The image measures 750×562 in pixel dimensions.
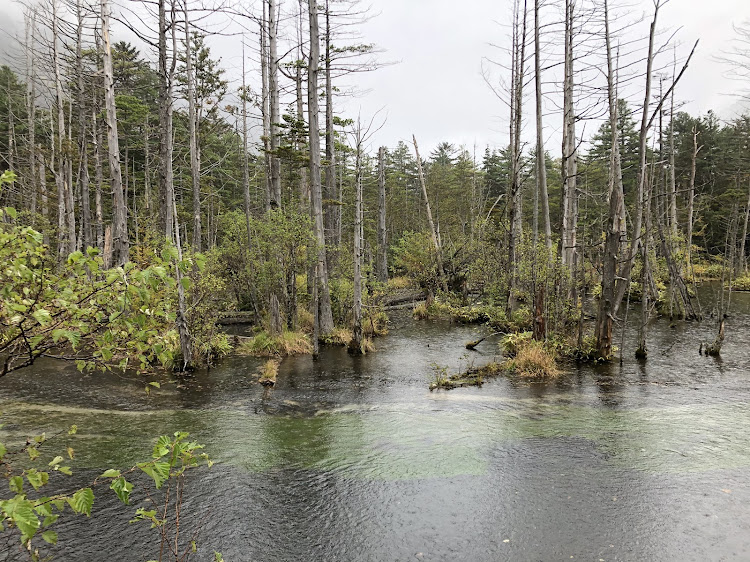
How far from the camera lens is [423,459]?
20.8 feet

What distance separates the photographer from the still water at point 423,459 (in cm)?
452

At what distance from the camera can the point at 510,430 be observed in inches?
287

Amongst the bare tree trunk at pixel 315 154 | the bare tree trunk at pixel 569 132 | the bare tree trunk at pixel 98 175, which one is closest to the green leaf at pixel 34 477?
the bare tree trunk at pixel 315 154

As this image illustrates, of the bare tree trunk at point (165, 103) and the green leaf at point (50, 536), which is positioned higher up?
the bare tree trunk at point (165, 103)

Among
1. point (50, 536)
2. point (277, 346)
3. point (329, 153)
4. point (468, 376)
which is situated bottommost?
point (468, 376)

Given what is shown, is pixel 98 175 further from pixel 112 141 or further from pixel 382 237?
pixel 382 237

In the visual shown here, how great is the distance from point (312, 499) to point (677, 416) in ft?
20.5

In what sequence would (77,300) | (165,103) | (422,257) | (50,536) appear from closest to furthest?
(50,536) → (77,300) → (165,103) → (422,257)

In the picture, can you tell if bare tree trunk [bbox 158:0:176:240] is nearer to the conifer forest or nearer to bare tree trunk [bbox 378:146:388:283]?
the conifer forest

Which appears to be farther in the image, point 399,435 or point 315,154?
point 315,154

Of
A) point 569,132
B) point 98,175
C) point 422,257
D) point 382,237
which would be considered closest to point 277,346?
point 422,257

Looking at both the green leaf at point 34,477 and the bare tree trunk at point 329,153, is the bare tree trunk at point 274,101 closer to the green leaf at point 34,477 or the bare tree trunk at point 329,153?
the bare tree trunk at point 329,153

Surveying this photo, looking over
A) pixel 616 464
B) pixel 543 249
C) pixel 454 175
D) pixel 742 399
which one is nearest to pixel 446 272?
pixel 543 249

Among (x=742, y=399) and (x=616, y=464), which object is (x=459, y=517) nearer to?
(x=616, y=464)
